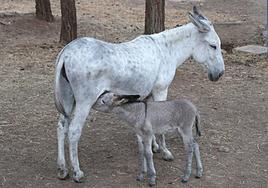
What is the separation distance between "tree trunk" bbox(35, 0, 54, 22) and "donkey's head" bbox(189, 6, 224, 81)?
659cm

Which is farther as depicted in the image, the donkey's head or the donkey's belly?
the donkey's head

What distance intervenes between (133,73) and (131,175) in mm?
931

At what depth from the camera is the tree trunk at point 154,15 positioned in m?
8.53

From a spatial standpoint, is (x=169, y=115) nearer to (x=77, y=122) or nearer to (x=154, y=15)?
(x=77, y=122)

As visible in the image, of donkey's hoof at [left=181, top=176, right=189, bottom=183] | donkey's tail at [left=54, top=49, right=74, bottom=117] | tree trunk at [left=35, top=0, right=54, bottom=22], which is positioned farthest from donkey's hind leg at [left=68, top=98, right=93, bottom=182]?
tree trunk at [left=35, top=0, right=54, bottom=22]

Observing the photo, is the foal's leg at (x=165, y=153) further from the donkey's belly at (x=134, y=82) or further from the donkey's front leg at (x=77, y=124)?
the donkey's front leg at (x=77, y=124)

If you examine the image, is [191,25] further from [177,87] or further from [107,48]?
[177,87]

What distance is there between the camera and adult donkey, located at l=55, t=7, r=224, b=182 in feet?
14.9

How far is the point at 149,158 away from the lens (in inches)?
185

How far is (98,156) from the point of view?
17.8ft

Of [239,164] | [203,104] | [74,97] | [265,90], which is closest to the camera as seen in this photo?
[74,97]

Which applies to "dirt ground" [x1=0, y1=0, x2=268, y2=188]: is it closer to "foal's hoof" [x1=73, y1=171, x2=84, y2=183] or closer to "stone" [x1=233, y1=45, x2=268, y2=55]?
"foal's hoof" [x1=73, y1=171, x2=84, y2=183]

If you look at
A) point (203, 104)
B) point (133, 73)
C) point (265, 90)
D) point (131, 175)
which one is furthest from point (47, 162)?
point (265, 90)

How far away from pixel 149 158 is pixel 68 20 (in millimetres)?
5533
